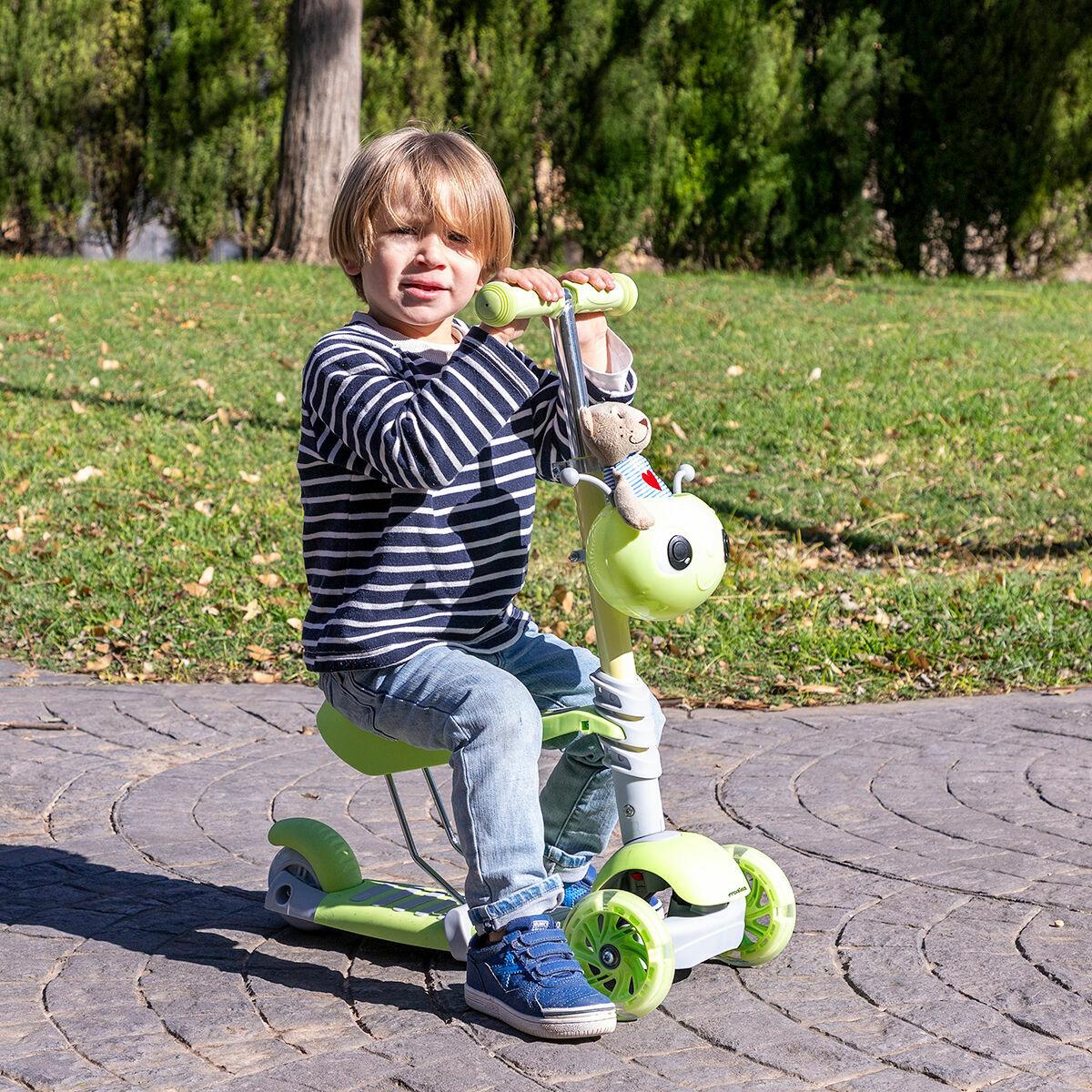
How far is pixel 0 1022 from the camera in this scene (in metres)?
2.63

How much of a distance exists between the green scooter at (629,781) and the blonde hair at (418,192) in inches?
10.6

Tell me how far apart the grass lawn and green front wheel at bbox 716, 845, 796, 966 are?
6.06 feet

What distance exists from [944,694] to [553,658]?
2.27 meters

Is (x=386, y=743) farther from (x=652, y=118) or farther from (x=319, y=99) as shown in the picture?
(x=652, y=118)

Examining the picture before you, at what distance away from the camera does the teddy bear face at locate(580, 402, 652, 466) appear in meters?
2.55

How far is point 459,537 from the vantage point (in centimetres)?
276

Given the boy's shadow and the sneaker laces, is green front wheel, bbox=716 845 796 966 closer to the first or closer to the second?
the sneaker laces

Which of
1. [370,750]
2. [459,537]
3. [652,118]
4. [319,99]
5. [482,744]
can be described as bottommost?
[370,750]

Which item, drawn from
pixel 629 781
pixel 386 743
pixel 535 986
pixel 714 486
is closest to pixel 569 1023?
pixel 535 986

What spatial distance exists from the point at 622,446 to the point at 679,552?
7.9 inches

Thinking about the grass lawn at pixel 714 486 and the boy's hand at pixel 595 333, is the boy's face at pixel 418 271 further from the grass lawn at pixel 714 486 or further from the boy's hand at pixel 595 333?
the grass lawn at pixel 714 486

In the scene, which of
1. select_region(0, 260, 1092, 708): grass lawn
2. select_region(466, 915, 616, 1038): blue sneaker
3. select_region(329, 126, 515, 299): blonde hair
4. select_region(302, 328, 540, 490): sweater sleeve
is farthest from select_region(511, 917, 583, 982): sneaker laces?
select_region(0, 260, 1092, 708): grass lawn

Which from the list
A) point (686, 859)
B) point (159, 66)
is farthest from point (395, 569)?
point (159, 66)

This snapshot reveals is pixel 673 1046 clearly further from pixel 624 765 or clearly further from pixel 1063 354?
pixel 1063 354
